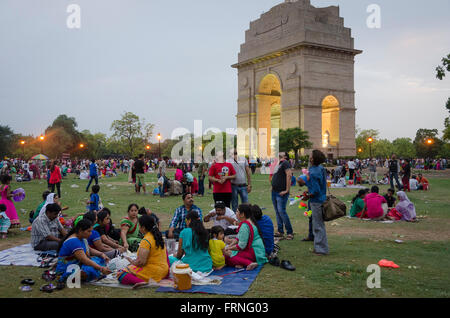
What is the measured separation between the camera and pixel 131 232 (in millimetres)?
7199

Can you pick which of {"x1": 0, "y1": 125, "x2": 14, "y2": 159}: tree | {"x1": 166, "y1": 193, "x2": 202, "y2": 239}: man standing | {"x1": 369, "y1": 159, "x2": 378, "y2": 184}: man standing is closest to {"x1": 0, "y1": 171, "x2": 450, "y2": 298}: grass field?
{"x1": 166, "y1": 193, "x2": 202, "y2": 239}: man standing

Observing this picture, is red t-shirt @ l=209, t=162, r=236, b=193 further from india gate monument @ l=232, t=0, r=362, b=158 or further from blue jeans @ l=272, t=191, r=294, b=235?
india gate monument @ l=232, t=0, r=362, b=158

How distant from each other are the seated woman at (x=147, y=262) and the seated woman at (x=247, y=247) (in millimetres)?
1319

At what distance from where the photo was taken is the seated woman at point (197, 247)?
5.54 meters

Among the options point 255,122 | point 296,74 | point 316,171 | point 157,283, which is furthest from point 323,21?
point 157,283

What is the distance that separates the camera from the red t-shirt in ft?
28.6

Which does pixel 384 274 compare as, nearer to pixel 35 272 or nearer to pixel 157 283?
pixel 157 283

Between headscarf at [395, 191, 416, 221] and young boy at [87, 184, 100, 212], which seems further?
headscarf at [395, 191, 416, 221]

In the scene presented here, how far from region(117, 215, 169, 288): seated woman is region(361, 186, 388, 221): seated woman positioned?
23.9 ft

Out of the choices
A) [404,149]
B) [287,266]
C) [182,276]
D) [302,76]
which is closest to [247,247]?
[287,266]

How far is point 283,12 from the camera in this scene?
4566cm

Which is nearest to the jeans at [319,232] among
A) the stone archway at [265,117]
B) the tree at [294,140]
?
the tree at [294,140]
